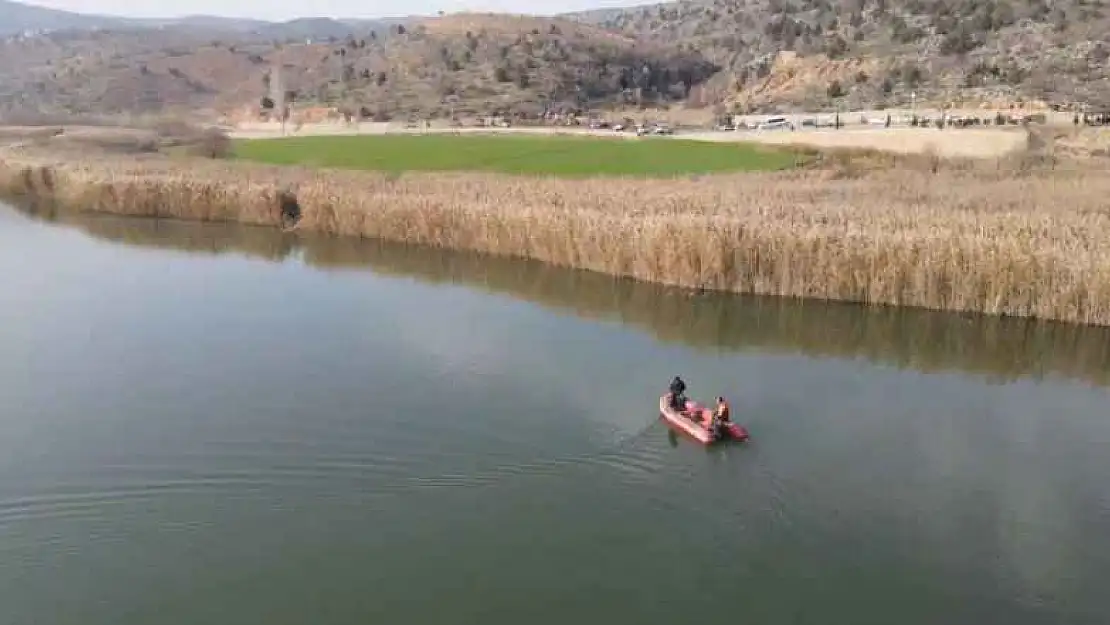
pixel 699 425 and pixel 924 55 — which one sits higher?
pixel 924 55

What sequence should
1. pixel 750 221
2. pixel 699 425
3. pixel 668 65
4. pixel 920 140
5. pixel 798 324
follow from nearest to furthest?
pixel 699 425
pixel 798 324
pixel 750 221
pixel 920 140
pixel 668 65

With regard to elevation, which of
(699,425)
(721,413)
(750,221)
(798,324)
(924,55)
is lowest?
(798,324)

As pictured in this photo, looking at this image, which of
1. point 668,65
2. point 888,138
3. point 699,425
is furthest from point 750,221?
point 668,65

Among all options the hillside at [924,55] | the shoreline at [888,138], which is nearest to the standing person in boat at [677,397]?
the shoreline at [888,138]

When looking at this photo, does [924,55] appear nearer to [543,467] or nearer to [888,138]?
[888,138]

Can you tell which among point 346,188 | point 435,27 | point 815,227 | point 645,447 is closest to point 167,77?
point 435,27

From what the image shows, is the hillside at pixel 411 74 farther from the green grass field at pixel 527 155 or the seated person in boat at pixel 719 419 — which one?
the seated person in boat at pixel 719 419

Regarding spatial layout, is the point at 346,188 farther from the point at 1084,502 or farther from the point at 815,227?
the point at 1084,502

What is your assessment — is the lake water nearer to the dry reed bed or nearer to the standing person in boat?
the standing person in boat

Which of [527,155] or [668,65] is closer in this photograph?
[527,155]
